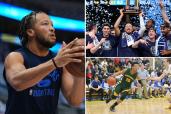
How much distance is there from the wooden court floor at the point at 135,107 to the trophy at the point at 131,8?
645 mm

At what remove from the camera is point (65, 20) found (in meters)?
2.46

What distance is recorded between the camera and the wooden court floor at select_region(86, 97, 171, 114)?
2.50 metres

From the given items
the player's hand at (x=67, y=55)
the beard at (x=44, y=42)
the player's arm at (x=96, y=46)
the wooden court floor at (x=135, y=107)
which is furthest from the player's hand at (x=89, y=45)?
the wooden court floor at (x=135, y=107)

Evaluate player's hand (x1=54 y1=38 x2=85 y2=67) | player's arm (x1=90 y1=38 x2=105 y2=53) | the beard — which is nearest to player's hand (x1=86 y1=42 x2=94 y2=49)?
player's arm (x1=90 y1=38 x2=105 y2=53)

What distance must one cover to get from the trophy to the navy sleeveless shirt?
0.63m

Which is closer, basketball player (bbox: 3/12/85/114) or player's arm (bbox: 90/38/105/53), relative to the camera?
basketball player (bbox: 3/12/85/114)

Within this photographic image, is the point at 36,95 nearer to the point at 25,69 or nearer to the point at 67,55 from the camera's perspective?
the point at 25,69

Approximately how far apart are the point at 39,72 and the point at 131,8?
829 millimetres

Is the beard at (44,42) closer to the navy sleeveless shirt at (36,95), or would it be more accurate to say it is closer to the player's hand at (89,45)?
the navy sleeveless shirt at (36,95)

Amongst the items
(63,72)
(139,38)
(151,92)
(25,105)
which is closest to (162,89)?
(151,92)

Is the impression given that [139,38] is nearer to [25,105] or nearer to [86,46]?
[86,46]

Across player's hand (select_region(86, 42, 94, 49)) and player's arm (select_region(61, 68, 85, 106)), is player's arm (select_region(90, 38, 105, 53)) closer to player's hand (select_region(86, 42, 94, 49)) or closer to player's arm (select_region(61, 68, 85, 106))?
player's hand (select_region(86, 42, 94, 49))

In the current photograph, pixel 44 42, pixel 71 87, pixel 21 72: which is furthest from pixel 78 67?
pixel 21 72

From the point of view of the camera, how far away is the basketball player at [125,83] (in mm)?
2523
